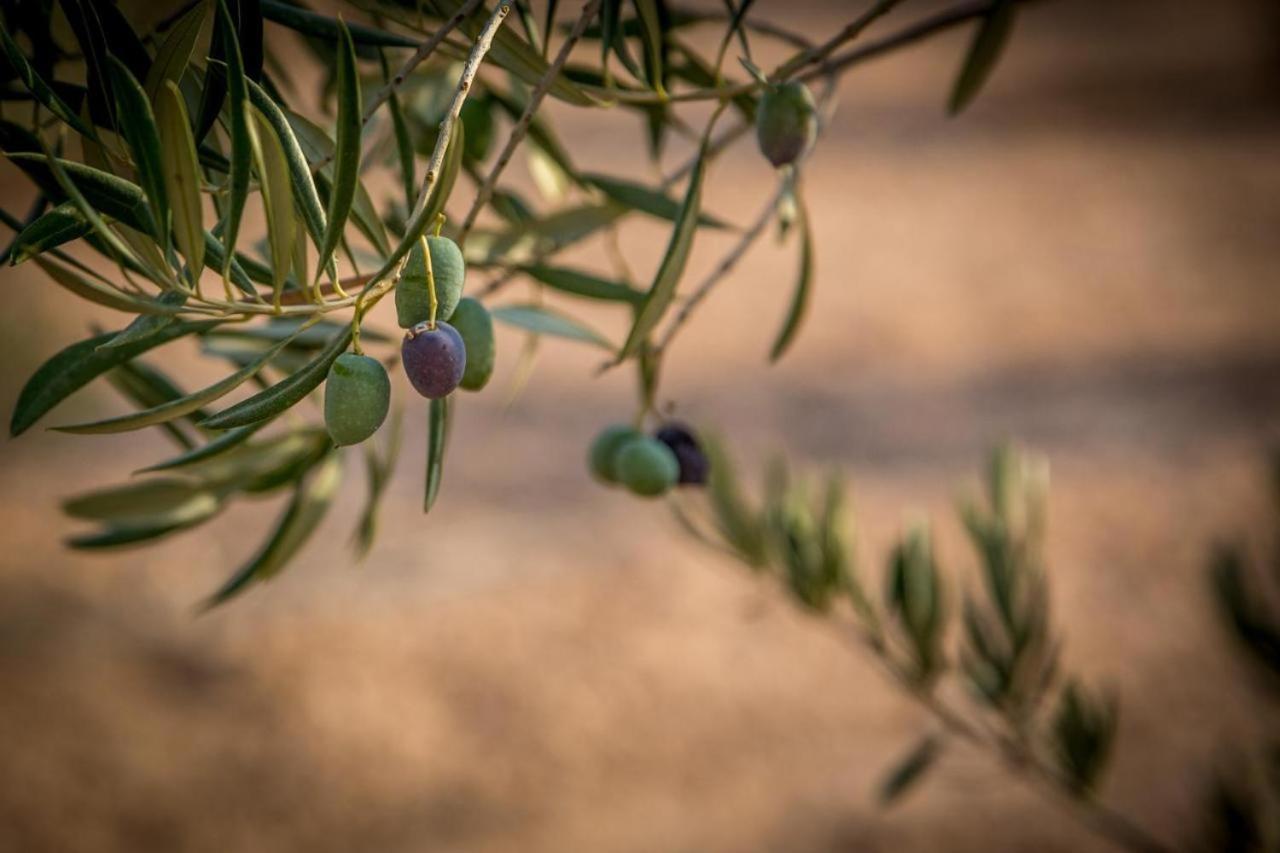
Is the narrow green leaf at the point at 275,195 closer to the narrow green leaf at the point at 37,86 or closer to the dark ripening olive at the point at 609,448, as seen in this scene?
the narrow green leaf at the point at 37,86

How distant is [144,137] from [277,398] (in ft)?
0.26

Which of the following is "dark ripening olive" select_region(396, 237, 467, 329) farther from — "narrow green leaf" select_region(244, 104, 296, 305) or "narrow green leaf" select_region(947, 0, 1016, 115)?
"narrow green leaf" select_region(947, 0, 1016, 115)

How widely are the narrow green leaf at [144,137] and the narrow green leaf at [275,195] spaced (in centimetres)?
3

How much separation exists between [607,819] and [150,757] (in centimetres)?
78

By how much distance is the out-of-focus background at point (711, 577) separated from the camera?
1.75m

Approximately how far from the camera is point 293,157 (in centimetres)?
30

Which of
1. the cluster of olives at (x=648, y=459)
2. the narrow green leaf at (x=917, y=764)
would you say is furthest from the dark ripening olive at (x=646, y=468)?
the narrow green leaf at (x=917, y=764)

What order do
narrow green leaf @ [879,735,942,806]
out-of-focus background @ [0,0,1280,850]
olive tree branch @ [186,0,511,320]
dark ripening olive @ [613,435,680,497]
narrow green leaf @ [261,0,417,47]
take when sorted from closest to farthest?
olive tree branch @ [186,0,511,320] < narrow green leaf @ [261,0,417,47] < dark ripening olive @ [613,435,680,497] < narrow green leaf @ [879,735,942,806] < out-of-focus background @ [0,0,1280,850]

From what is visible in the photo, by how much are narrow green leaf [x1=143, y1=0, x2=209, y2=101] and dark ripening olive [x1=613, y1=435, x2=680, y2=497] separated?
245 millimetres

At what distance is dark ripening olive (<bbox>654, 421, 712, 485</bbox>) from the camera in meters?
0.54

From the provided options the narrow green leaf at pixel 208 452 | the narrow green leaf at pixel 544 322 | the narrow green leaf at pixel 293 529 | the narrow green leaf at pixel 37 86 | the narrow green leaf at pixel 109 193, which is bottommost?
the narrow green leaf at pixel 293 529

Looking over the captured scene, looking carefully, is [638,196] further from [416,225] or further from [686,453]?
[416,225]

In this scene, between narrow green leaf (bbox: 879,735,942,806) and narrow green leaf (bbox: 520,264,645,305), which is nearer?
narrow green leaf (bbox: 520,264,645,305)

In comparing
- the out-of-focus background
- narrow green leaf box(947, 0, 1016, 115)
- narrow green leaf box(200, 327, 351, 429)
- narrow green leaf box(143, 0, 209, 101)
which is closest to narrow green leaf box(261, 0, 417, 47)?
narrow green leaf box(143, 0, 209, 101)
